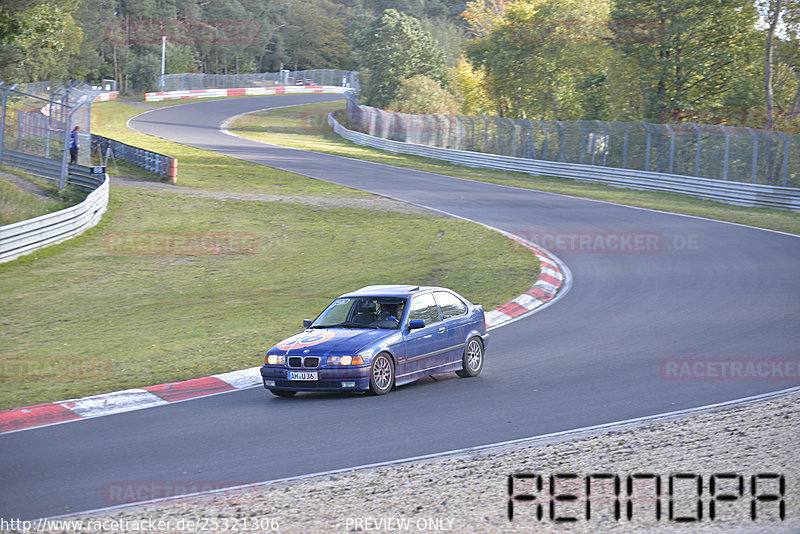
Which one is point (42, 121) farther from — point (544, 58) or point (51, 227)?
point (544, 58)

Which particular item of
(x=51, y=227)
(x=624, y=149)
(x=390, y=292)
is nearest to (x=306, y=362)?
(x=390, y=292)

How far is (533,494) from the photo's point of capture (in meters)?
6.76

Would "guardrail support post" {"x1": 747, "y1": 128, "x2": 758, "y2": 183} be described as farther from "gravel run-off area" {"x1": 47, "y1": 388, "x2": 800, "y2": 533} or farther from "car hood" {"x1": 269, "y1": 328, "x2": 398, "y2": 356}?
"gravel run-off area" {"x1": 47, "y1": 388, "x2": 800, "y2": 533}

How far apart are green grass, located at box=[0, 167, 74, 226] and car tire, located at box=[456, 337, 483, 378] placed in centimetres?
1522

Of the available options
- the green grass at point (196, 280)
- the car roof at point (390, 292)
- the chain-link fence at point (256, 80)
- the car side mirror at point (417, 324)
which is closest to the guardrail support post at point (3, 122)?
the green grass at point (196, 280)

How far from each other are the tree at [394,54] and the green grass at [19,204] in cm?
4636

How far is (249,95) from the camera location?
10106 cm

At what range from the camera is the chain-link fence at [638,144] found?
106ft

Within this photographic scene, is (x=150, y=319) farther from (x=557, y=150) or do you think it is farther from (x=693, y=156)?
(x=557, y=150)

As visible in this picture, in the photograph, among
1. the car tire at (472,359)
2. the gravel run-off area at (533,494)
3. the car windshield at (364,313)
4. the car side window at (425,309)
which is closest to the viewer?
the gravel run-off area at (533,494)

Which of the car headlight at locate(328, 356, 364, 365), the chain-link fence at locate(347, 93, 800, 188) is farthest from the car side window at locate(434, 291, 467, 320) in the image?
the chain-link fence at locate(347, 93, 800, 188)

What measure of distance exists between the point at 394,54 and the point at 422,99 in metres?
7.73

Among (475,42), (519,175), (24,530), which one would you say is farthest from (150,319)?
(475,42)

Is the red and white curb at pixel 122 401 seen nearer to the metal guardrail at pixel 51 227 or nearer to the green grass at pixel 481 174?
the metal guardrail at pixel 51 227
